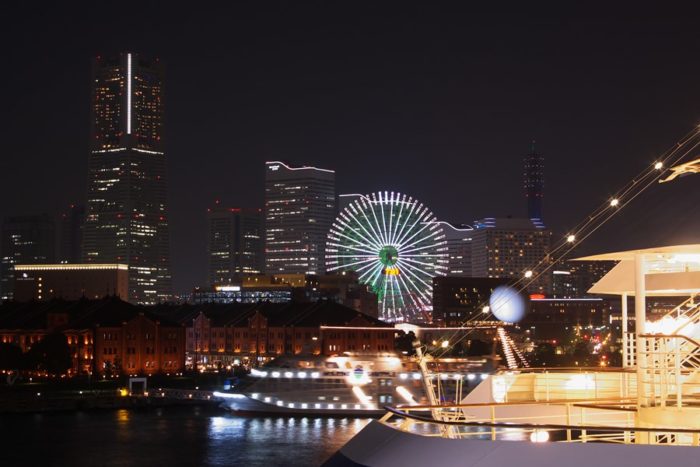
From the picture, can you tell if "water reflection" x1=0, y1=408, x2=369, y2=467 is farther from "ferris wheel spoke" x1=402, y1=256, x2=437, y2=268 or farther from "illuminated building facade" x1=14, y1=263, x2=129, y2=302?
"illuminated building facade" x1=14, y1=263, x2=129, y2=302

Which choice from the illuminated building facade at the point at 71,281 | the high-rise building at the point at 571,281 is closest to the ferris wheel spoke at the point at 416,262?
the illuminated building facade at the point at 71,281

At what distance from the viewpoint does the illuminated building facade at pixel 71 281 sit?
162125mm

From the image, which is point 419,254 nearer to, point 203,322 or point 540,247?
point 203,322

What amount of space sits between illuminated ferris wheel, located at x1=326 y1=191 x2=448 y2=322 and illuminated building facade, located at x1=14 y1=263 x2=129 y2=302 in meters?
81.6

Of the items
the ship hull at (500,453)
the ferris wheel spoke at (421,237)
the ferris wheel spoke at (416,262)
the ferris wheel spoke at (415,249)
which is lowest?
the ship hull at (500,453)

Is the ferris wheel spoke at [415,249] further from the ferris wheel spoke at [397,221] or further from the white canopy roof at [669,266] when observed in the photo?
the white canopy roof at [669,266]

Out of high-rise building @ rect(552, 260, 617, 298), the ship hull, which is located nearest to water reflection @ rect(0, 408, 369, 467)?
the ship hull

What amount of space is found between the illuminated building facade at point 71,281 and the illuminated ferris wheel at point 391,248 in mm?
81582

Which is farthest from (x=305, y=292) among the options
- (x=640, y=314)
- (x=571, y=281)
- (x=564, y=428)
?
(x=564, y=428)

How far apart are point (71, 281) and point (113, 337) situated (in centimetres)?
8300

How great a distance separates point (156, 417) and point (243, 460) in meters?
21.9

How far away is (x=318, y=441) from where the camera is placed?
144ft

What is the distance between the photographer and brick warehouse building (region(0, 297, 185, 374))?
83750mm

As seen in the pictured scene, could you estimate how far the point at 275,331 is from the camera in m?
98.1
